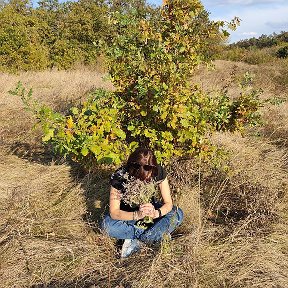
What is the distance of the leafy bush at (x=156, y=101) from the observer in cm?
330

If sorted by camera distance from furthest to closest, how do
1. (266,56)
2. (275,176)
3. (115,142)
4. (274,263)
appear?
(266,56) → (275,176) → (115,142) → (274,263)

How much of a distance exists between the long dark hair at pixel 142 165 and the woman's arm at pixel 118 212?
0.82 feet

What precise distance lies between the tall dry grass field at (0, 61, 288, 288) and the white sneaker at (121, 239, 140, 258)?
8cm

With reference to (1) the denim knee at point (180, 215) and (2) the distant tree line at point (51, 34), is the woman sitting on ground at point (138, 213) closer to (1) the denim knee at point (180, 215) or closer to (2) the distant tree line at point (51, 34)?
(1) the denim knee at point (180, 215)

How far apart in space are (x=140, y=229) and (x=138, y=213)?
0.14 metres

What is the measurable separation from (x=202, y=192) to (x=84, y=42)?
1430cm

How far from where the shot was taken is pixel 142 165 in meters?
2.89

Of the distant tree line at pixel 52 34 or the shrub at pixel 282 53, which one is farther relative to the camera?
the shrub at pixel 282 53

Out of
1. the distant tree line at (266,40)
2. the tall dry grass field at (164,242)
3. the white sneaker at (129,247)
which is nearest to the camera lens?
the tall dry grass field at (164,242)

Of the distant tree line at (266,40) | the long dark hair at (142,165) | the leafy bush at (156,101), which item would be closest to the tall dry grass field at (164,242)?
the leafy bush at (156,101)

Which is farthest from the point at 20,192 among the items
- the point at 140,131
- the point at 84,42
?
the point at 84,42

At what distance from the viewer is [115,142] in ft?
11.5

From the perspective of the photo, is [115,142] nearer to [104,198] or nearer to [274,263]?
[104,198]

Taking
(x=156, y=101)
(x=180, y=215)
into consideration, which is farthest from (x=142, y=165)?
(x=156, y=101)
